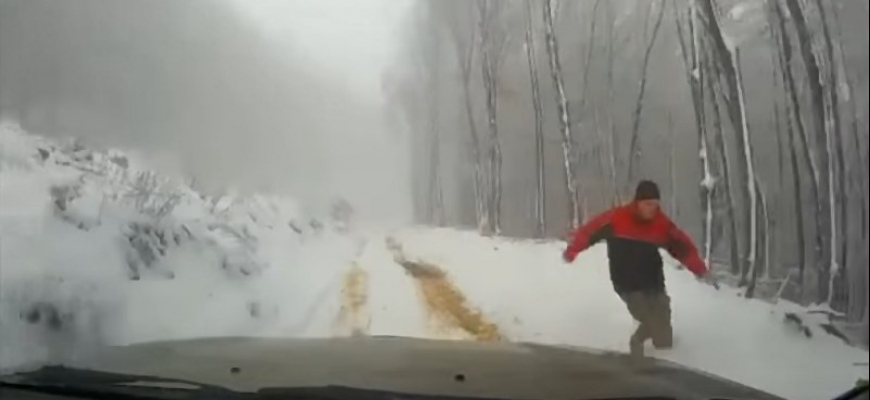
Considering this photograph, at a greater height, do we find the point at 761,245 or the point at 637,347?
the point at 761,245

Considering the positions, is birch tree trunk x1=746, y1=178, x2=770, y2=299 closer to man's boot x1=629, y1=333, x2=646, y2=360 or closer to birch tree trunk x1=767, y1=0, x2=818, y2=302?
birch tree trunk x1=767, y1=0, x2=818, y2=302

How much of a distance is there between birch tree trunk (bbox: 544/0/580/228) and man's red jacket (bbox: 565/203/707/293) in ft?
0.11

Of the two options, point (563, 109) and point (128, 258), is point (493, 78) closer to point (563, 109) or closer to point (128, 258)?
point (563, 109)

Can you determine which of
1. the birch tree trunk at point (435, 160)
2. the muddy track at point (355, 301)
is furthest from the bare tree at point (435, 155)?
the muddy track at point (355, 301)

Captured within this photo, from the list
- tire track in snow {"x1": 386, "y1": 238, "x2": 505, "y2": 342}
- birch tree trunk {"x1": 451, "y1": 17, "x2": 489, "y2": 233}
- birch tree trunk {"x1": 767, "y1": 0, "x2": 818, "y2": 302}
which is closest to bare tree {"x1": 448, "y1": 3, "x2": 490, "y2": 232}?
birch tree trunk {"x1": 451, "y1": 17, "x2": 489, "y2": 233}

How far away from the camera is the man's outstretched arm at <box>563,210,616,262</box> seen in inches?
61.3

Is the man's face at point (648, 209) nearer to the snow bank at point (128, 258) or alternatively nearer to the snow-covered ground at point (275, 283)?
the snow-covered ground at point (275, 283)

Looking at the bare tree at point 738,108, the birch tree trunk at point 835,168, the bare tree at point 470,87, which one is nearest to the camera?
the birch tree trunk at point 835,168

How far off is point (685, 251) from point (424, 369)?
1.43ft

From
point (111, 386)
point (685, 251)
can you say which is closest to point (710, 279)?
point (685, 251)

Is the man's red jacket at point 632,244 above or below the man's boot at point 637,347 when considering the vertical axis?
above

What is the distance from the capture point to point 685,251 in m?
1.52

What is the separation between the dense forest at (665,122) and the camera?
4.69 feet

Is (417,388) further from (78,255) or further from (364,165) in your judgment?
(78,255)
